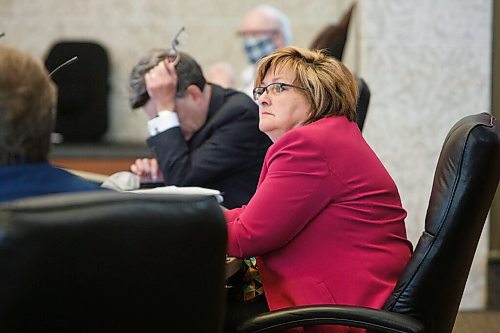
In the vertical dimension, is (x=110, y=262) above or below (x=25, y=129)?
below

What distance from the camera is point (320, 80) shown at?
2.29 meters

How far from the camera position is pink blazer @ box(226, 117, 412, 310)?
2123mm

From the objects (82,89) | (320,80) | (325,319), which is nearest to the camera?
(325,319)

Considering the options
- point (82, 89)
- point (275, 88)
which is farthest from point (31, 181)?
point (82, 89)

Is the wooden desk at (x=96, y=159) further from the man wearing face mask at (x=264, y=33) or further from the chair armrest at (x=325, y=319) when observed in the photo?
the chair armrest at (x=325, y=319)

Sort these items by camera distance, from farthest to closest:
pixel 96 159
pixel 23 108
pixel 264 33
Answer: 1. pixel 96 159
2. pixel 264 33
3. pixel 23 108

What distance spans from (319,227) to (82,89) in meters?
3.65

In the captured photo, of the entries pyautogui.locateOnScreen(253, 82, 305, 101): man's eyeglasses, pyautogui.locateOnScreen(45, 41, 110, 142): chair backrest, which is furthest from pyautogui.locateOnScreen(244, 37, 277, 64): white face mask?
pyautogui.locateOnScreen(253, 82, 305, 101): man's eyeglasses

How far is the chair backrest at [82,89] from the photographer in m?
5.53

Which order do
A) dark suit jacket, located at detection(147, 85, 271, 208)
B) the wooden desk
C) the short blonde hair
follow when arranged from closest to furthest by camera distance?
1. the short blonde hair
2. dark suit jacket, located at detection(147, 85, 271, 208)
3. the wooden desk

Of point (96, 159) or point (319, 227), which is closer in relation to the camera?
point (319, 227)

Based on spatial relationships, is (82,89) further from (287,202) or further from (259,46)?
(287,202)

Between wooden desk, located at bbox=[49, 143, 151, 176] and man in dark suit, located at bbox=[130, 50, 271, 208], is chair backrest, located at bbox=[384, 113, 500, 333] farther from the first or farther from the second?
wooden desk, located at bbox=[49, 143, 151, 176]

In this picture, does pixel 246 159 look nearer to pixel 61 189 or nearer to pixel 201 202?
pixel 61 189
